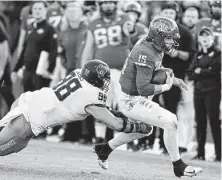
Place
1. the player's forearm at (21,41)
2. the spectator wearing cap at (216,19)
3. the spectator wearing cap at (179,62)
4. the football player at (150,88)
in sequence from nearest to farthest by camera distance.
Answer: the football player at (150,88)
the spectator wearing cap at (216,19)
the spectator wearing cap at (179,62)
the player's forearm at (21,41)

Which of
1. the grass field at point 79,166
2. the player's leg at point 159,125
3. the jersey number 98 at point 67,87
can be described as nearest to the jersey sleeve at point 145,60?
the player's leg at point 159,125

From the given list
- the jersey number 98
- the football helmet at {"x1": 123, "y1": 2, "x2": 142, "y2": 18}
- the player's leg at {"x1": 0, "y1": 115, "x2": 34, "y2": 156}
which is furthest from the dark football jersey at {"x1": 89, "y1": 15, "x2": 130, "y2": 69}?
the player's leg at {"x1": 0, "y1": 115, "x2": 34, "y2": 156}

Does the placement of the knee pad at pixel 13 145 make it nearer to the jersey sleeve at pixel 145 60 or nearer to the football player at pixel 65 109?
the football player at pixel 65 109

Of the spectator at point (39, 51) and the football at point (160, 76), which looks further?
the spectator at point (39, 51)

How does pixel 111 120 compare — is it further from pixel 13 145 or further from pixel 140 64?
pixel 13 145

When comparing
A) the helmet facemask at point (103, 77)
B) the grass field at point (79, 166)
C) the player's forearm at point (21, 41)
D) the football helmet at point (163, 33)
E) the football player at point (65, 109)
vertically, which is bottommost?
the grass field at point (79, 166)

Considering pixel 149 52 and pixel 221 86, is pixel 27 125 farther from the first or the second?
pixel 221 86

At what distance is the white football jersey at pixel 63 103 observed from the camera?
7.74 meters

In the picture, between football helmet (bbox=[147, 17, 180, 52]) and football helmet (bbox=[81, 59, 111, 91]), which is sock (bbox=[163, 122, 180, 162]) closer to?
football helmet (bbox=[81, 59, 111, 91])

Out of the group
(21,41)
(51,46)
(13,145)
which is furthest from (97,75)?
(21,41)

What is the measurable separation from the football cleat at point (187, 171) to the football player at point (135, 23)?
12.4 feet

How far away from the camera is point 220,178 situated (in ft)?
28.0

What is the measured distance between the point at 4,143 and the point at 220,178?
7.24 feet

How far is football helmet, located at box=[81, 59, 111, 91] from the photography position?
7.80 metres
